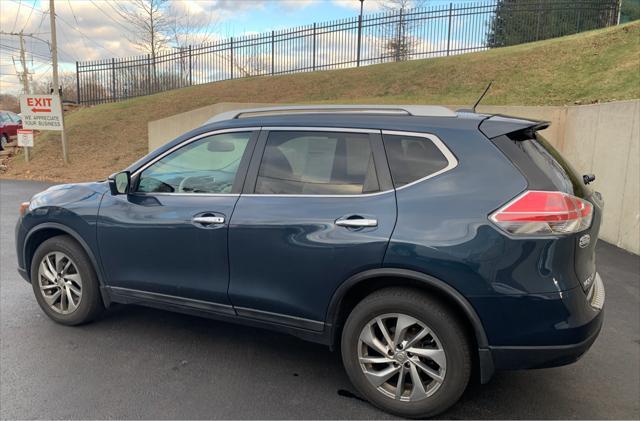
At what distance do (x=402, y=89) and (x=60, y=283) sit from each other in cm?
1286

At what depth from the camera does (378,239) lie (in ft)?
9.34

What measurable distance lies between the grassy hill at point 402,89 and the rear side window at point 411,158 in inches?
319

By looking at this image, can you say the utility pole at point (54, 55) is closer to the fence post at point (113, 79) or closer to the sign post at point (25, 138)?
the sign post at point (25, 138)

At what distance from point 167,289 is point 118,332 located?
0.83 m

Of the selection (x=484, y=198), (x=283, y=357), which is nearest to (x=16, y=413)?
(x=283, y=357)

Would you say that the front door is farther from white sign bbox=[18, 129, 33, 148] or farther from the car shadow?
white sign bbox=[18, 129, 33, 148]

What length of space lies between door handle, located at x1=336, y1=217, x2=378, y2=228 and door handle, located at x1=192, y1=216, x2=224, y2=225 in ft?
2.80

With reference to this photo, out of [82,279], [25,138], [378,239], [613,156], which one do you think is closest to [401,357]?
[378,239]

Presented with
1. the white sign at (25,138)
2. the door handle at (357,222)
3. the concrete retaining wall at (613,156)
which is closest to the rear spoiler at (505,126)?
the door handle at (357,222)

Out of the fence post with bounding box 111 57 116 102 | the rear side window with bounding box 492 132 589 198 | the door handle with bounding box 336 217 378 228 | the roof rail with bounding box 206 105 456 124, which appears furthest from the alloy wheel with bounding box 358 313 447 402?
the fence post with bounding box 111 57 116 102

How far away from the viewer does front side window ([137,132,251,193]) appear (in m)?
3.55

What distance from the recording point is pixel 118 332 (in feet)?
13.4

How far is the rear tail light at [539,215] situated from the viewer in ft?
8.55

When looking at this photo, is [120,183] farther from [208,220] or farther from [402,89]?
[402,89]
